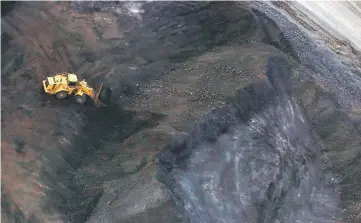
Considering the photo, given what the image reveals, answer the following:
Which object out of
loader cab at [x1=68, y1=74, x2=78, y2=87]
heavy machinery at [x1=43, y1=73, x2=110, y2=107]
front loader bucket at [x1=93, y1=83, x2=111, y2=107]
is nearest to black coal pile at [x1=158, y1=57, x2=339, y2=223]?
front loader bucket at [x1=93, y1=83, x2=111, y2=107]

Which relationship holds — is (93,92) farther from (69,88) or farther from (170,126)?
(170,126)

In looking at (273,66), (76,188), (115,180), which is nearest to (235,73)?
(273,66)

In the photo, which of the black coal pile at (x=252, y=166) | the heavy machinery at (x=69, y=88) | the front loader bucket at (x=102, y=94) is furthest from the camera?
the front loader bucket at (x=102, y=94)

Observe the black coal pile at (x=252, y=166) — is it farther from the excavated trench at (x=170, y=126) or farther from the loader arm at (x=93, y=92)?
the loader arm at (x=93, y=92)

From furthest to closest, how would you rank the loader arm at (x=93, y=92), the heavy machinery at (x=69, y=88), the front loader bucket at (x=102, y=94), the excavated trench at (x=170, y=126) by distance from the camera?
the front loader bucket at (x=102, y=94)
the loader arm at (x=93, y=92)
the heavy machinery at (x=69, y=88)
the excavated trench at (x=170, y=126)

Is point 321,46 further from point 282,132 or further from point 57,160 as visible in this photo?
point 57,160

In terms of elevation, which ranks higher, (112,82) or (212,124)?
(212,124)

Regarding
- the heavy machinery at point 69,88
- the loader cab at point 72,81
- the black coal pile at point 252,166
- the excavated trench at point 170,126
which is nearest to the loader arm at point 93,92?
the heavy machinery at point 69,88

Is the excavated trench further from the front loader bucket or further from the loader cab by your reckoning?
the loader cab
